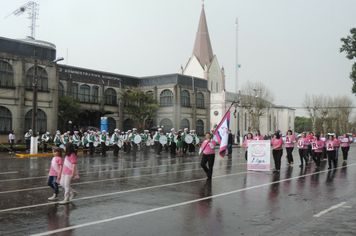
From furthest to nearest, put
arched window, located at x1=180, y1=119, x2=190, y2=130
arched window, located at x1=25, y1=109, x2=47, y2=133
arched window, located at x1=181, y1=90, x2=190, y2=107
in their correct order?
arched window, located at x1=180, y1=119, x2=190, y2=130
arched window, located at x1=181, y1=90, x2=190, y2=107
arched window, located at x1=25, y1=109, x2=47, y2=133

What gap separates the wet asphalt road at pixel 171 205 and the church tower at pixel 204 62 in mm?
60429

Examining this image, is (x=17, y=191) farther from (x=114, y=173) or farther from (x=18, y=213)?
(x=114, y=173)

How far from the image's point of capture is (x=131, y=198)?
→ 873 centimetres

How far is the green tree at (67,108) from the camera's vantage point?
3881 centimetres

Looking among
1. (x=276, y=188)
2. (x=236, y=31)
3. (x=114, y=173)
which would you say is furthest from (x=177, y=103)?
(x=276, y=188)

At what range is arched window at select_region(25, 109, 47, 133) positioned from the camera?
34312mm

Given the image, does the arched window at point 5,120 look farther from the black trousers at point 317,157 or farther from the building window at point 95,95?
the black trousers at point 317,157

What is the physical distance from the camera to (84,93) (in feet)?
145

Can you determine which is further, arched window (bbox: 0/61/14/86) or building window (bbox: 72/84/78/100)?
building window (bbox: 72/84/78/100)

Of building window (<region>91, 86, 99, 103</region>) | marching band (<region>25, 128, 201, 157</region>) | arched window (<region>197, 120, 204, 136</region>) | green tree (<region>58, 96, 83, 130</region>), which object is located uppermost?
building window (<region>91, 86, 99, 103</region>)

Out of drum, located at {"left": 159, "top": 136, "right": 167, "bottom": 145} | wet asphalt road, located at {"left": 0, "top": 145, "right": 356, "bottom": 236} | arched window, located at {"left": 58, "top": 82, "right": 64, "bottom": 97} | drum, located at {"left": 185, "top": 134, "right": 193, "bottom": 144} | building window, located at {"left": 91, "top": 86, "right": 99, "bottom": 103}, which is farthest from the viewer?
building window, located at {"left": 91, "top": 86, "right": 99, "bottom": 103}

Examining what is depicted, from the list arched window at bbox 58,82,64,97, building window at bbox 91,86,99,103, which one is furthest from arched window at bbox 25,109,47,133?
building window at bbox 91,86,99,103

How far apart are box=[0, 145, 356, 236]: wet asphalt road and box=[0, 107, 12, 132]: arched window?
21.9 metres

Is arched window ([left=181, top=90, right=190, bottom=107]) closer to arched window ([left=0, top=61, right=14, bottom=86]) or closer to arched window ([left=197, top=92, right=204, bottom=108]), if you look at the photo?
arched window ([left=197, top=92, right=204, bottom=108])
